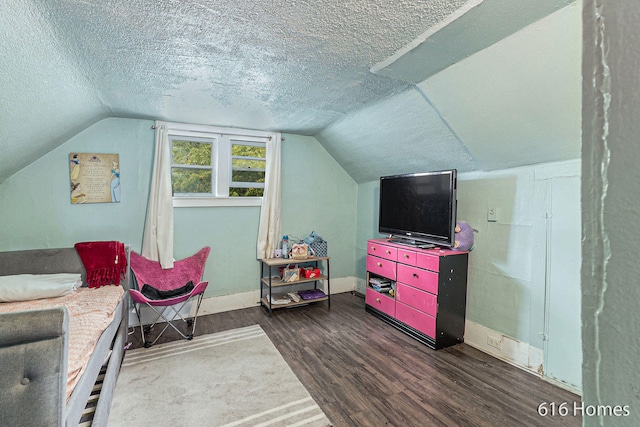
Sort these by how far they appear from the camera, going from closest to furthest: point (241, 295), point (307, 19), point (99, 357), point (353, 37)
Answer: point (307, 19), point (353, 37), point (99, 357), point (241, 295)

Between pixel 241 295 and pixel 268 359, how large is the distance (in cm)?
137

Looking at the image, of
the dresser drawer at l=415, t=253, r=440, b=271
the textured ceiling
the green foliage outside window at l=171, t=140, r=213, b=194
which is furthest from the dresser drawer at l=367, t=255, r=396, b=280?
the green foliage outside window at l=171, t=140, r=213, b=194

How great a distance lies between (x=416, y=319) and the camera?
3111 millimetres

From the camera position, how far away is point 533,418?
79.4 inches

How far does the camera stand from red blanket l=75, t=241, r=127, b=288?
9.66ft

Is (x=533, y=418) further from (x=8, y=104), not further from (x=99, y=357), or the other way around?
(x=8, y=104)

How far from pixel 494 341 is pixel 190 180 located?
363cm

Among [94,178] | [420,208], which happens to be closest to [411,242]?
[420,208]

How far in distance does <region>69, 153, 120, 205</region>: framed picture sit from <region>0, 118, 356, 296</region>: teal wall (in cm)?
6

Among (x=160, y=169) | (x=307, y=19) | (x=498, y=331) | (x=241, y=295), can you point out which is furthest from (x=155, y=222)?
(x=498, y=331)

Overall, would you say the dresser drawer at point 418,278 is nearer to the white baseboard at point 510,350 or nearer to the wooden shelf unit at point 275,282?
the white baseboard at point 510,350

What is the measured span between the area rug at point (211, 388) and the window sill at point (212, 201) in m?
1.52

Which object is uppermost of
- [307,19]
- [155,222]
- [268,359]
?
[307,19]

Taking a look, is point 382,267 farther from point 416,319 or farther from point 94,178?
point 94,178
